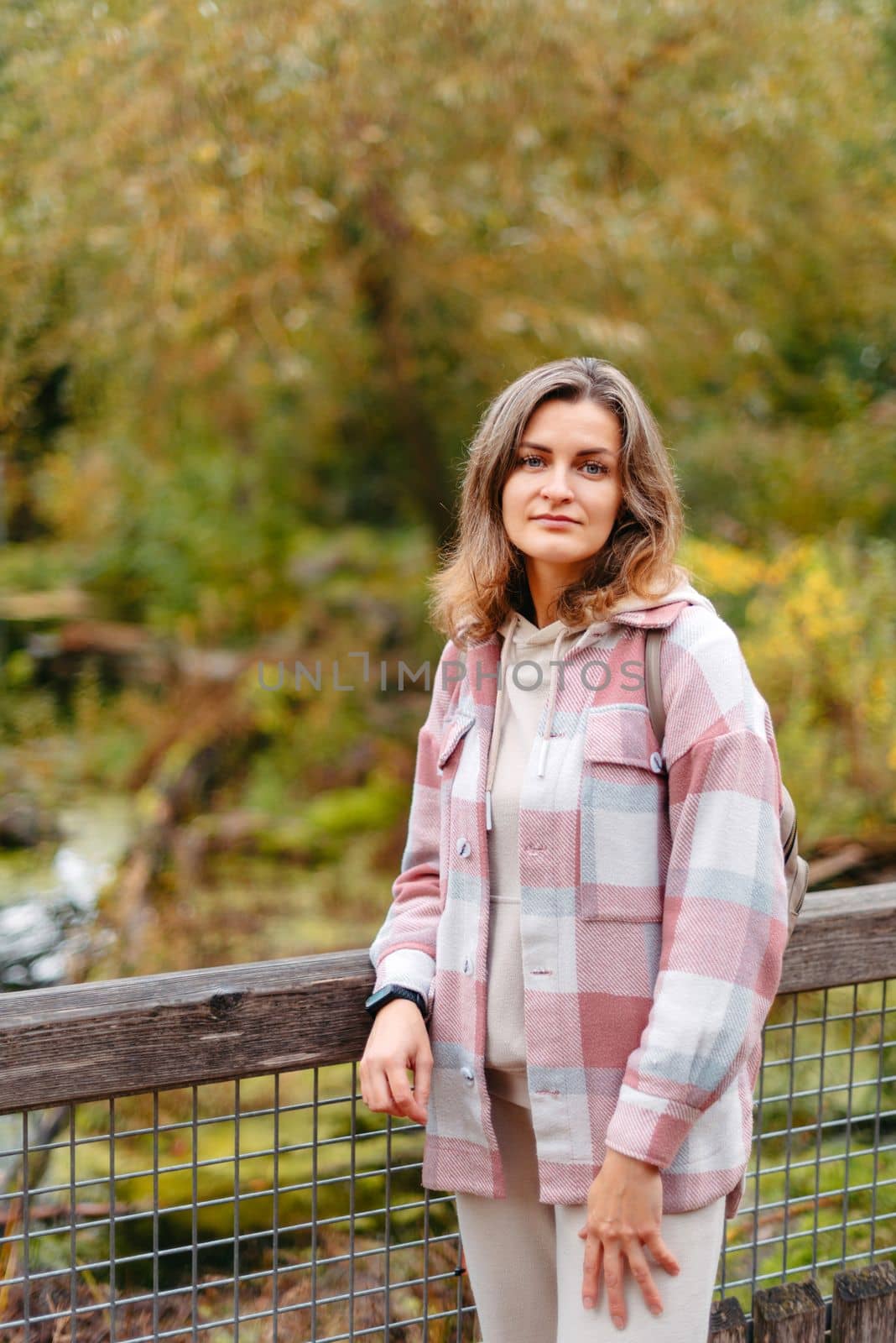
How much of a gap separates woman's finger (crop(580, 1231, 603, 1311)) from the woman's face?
79 centimetres

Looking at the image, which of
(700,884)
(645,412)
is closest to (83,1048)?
(700,884)

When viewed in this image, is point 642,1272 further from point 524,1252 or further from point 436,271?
point 436,271

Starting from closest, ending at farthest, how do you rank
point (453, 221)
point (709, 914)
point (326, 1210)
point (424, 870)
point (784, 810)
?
1. point (709, 914)
2. point (784, 810)
3. point (424, 870)
4. point (326, 1210)
5. point (453, 221)

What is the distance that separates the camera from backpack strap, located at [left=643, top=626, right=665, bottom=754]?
1365 mm

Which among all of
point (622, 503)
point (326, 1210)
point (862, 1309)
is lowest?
point (326, 1210)

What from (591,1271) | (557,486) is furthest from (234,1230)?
(557,486)

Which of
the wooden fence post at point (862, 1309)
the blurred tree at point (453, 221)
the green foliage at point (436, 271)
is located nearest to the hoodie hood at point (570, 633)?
the wooden fence post at point (862, 1309)

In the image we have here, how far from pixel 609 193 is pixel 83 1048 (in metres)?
6.54

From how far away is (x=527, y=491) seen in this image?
147cm

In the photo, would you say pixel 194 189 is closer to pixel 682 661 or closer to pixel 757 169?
pixel 757 169

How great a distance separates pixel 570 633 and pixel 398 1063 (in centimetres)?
56

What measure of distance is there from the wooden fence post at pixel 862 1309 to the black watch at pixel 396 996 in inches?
34.1

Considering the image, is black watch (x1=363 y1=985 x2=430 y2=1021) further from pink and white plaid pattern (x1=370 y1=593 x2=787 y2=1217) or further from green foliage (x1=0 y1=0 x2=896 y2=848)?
green foliage (x1=0 y1=0 x2=896 y2=848)

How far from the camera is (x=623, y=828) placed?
1.35 m
